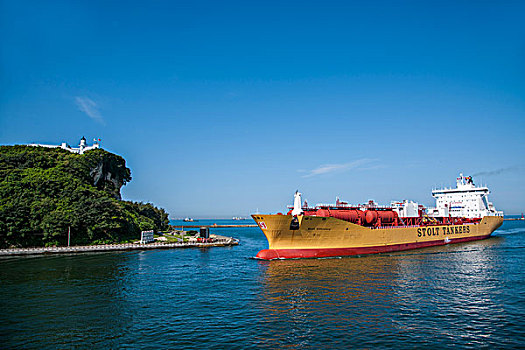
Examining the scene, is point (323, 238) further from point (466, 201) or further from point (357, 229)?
point (466, 201)

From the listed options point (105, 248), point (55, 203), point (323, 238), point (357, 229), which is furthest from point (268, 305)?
point (55, 203)

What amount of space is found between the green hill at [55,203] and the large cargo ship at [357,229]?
127ft

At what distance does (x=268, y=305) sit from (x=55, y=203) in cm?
5870

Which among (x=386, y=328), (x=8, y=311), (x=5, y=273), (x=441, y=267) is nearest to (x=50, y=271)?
(x=5, y=273)

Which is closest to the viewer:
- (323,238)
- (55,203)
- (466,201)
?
(323,238)

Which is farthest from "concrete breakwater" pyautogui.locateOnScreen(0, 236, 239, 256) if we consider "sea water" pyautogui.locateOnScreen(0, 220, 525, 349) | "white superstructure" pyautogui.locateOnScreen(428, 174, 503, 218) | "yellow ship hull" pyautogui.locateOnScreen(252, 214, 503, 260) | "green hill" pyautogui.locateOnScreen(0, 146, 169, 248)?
"white superstructure" pyautogui.locateOnScreen(428, 174, 503, 218)

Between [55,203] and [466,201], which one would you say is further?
[466,201]

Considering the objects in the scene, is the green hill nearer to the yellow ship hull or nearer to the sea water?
the sea water

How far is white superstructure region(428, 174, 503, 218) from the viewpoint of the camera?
8319 cm

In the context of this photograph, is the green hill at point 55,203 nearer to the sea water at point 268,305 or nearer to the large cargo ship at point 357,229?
the sea water at point 268,305

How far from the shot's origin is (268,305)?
25734 millimetres

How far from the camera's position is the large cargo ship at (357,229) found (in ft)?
145

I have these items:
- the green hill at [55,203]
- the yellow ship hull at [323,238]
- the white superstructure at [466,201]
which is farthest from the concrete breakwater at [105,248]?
the white superstructure at [466,201]

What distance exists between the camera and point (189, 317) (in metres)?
23.0
